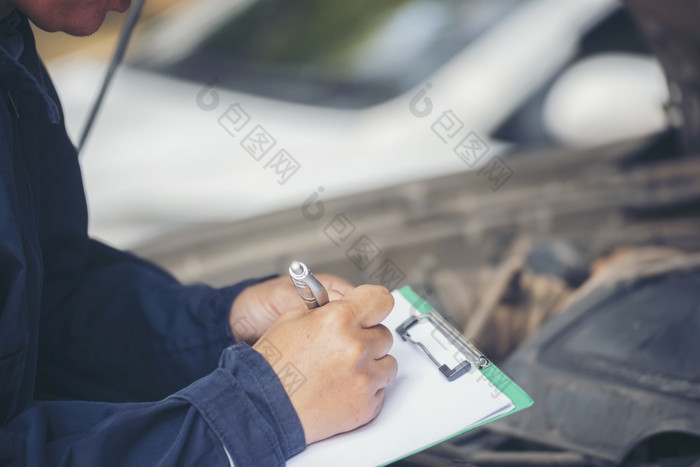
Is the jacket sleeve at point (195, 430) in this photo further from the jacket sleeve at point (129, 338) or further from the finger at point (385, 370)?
the jacket sleeve at point (129, 338)

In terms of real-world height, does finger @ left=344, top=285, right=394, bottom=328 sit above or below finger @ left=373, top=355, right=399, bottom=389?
above

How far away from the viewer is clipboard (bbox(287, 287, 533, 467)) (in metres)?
0.72

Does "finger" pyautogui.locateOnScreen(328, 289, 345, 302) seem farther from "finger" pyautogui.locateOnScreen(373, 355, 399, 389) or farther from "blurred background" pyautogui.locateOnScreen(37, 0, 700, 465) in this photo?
"blurred background" pyautogui.locateOnScreen(37, 0, 700, 465)

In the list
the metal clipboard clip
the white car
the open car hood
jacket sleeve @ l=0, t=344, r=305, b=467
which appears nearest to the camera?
jacket sleeve @ l=0, t=344, r=305, b=467

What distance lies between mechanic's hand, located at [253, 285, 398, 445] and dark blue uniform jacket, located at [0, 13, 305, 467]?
22 millimetres

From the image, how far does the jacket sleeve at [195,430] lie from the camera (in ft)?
2.21

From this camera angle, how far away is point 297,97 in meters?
2.99

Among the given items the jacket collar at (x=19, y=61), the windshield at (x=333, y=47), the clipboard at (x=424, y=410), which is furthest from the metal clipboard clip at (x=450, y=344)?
the windshield at (x=333, y=47)

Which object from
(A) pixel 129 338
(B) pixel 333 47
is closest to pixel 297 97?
(B) pixel 333 47

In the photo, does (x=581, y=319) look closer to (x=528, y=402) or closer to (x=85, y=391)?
(x=528, y=402)

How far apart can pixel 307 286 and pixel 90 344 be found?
0.40 meters

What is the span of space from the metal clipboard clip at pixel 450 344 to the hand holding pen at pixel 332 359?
8 centimetres

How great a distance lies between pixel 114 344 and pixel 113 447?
1.03 feet

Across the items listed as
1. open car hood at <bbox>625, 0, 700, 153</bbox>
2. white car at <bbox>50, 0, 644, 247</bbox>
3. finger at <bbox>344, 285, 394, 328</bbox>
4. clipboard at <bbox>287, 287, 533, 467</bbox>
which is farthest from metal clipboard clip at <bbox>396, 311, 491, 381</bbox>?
white car at <bbox>50, 0, 644, 247</bbox>
